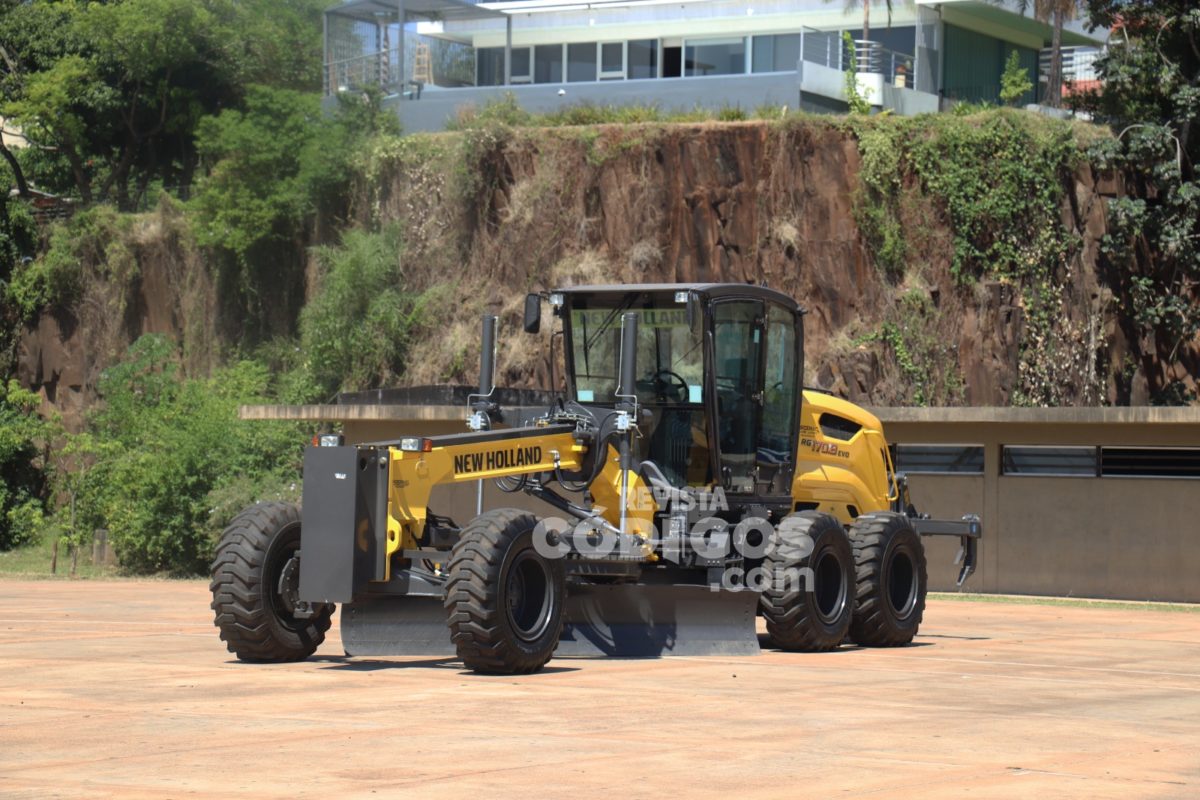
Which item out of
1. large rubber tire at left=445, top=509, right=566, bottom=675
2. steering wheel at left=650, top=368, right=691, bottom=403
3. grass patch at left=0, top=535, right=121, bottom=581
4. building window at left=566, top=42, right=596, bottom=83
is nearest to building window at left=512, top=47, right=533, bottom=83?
building window at left=566, top=42, right=596, bottom=83

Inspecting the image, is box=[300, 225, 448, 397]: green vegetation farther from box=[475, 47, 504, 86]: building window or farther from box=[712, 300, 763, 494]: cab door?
box=[712, 300, 763, 494]: cab door

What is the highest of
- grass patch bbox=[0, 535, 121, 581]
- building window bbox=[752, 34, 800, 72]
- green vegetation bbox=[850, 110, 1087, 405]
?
building window bbox=[752, 34, 800, 72]

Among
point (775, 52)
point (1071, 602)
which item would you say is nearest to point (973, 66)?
point (775, 52)

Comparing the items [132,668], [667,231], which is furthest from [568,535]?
[667,231]

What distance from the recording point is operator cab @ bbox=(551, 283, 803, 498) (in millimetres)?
15070

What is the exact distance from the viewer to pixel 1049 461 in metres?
25.8

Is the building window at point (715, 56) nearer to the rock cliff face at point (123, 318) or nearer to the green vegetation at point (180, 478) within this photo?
the rock cliff face at point (123, 318)

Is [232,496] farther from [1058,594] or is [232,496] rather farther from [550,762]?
[550,762]

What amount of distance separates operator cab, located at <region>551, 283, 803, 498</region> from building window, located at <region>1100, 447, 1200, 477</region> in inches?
421

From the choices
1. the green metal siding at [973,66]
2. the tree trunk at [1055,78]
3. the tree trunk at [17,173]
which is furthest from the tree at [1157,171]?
the tree trunk at [17,173]

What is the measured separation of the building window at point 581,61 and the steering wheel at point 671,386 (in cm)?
3426

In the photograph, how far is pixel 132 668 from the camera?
513 inches

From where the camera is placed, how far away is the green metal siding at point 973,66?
146 ft

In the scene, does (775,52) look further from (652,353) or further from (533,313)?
(533,313)
